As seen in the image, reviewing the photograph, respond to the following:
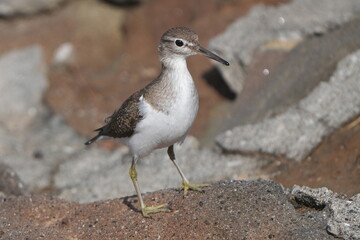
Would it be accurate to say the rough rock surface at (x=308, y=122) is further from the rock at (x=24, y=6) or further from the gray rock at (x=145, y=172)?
the rock at (x=24, y=6)

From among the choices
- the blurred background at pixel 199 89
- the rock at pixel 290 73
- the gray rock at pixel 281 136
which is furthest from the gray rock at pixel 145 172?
the rock at pixel 290 73

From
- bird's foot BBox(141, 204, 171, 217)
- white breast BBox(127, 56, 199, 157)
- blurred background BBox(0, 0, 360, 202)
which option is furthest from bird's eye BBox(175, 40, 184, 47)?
blurred background BBox(0, 0, 360, 202)

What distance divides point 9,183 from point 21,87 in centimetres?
555

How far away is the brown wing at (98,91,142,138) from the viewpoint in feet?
25.2

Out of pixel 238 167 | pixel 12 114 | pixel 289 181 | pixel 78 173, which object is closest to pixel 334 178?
pixel 289 181

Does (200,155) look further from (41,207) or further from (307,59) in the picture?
(41,207)

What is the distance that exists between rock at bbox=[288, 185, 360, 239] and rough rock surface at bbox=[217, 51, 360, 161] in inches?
92.0

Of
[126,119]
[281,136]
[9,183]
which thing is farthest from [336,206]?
[9,183]

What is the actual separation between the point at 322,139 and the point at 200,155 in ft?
6.85

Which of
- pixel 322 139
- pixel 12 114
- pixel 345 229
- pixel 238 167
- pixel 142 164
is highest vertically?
pixel 345 229

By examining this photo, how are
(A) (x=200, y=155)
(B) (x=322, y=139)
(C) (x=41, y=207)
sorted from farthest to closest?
(A) (x=200, y=155) < (B) (x=322, y=139) < (C) (x=41, y=207)

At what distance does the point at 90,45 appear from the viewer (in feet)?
51.5

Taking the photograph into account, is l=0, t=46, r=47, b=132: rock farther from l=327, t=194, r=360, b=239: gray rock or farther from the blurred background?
l=327, t=194, r=360, b=239: gray rock

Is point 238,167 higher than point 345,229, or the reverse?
point 345,229
